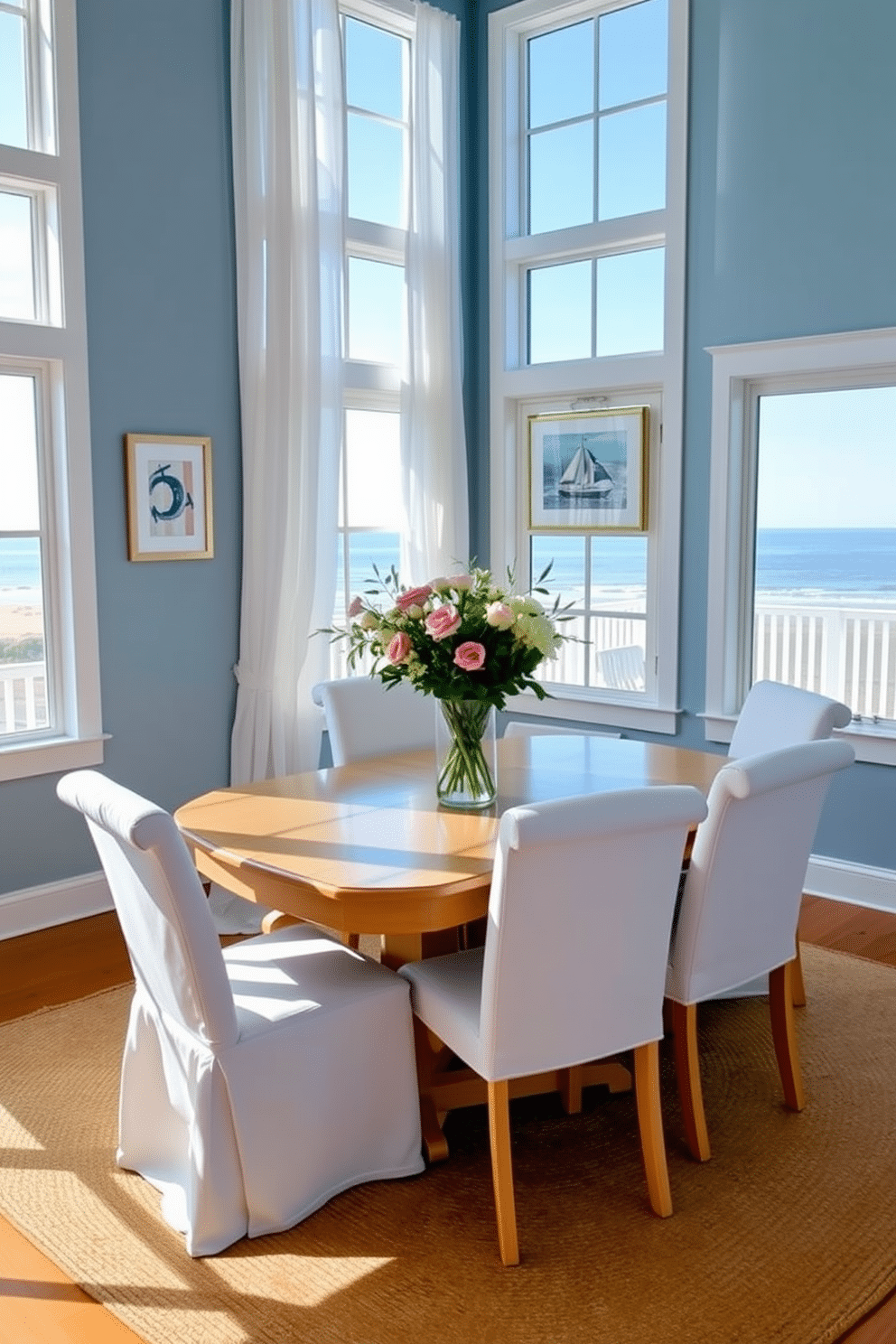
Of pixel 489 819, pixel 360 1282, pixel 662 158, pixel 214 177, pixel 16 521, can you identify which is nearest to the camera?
pixel 360 1282

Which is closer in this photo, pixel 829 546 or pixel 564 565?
pixel 829 546

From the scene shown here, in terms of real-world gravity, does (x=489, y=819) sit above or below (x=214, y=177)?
below

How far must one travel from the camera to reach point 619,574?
16.6ft

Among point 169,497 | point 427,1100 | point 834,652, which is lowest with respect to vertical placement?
point 427,1100

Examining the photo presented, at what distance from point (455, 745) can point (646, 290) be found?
8.78 feet

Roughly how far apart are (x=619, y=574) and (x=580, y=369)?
869mm

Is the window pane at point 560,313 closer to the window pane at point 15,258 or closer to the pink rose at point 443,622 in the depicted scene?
the window pane at point 15,258

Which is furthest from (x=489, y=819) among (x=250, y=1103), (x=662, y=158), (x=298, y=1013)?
(x=662, y=158)

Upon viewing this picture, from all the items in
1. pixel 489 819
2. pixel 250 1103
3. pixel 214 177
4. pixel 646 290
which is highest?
pixel 214 177

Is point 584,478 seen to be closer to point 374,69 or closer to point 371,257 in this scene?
point 371,257

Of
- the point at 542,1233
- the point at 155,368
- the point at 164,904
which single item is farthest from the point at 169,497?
the point at 542,1233

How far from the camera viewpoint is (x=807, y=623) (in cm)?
449

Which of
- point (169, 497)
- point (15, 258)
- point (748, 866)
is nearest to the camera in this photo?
point (748, 866)

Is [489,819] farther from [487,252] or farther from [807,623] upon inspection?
[487,252]
